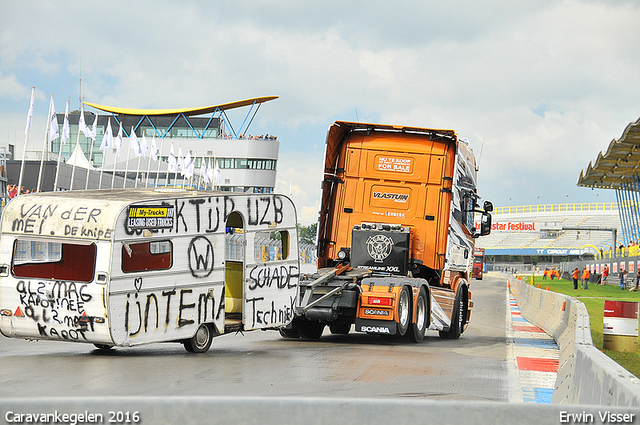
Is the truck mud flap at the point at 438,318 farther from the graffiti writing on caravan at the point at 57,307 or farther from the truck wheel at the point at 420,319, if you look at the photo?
the graffiti writing on caravan at the point at 57,307

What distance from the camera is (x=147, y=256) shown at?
12.3 meters

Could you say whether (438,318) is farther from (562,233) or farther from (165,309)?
(562,233)

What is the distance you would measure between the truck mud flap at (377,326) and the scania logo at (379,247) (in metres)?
1.72

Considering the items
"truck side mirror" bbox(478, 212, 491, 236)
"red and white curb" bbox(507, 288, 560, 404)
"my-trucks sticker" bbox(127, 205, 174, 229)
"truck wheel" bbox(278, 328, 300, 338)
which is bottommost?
"truck wheel" bbox(278, 328, 300, 338)

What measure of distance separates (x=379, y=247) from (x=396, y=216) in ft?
2.51

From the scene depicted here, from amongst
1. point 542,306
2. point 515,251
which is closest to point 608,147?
point 542,306

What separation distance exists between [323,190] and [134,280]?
221 inches

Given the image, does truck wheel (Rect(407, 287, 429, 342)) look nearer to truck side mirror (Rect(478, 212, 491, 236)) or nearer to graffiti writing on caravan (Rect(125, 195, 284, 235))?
graffiti writing on caravan (Rect(125, 195, 284, 235))

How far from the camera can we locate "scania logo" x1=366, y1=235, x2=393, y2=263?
594 inches

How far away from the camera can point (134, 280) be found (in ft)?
35.7

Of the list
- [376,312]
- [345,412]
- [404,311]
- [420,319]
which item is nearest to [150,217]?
[376,312]

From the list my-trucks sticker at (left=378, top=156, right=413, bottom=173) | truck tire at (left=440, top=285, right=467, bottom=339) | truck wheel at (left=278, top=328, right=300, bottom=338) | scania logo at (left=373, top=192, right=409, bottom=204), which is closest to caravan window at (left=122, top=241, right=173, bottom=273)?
truck wheel at (left=278, top=328, right=300, bottom=338)

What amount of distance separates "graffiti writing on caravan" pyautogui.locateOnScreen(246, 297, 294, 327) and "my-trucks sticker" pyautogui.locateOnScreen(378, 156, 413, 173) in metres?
3.57

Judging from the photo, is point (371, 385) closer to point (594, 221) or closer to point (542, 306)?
point (542, 306)
